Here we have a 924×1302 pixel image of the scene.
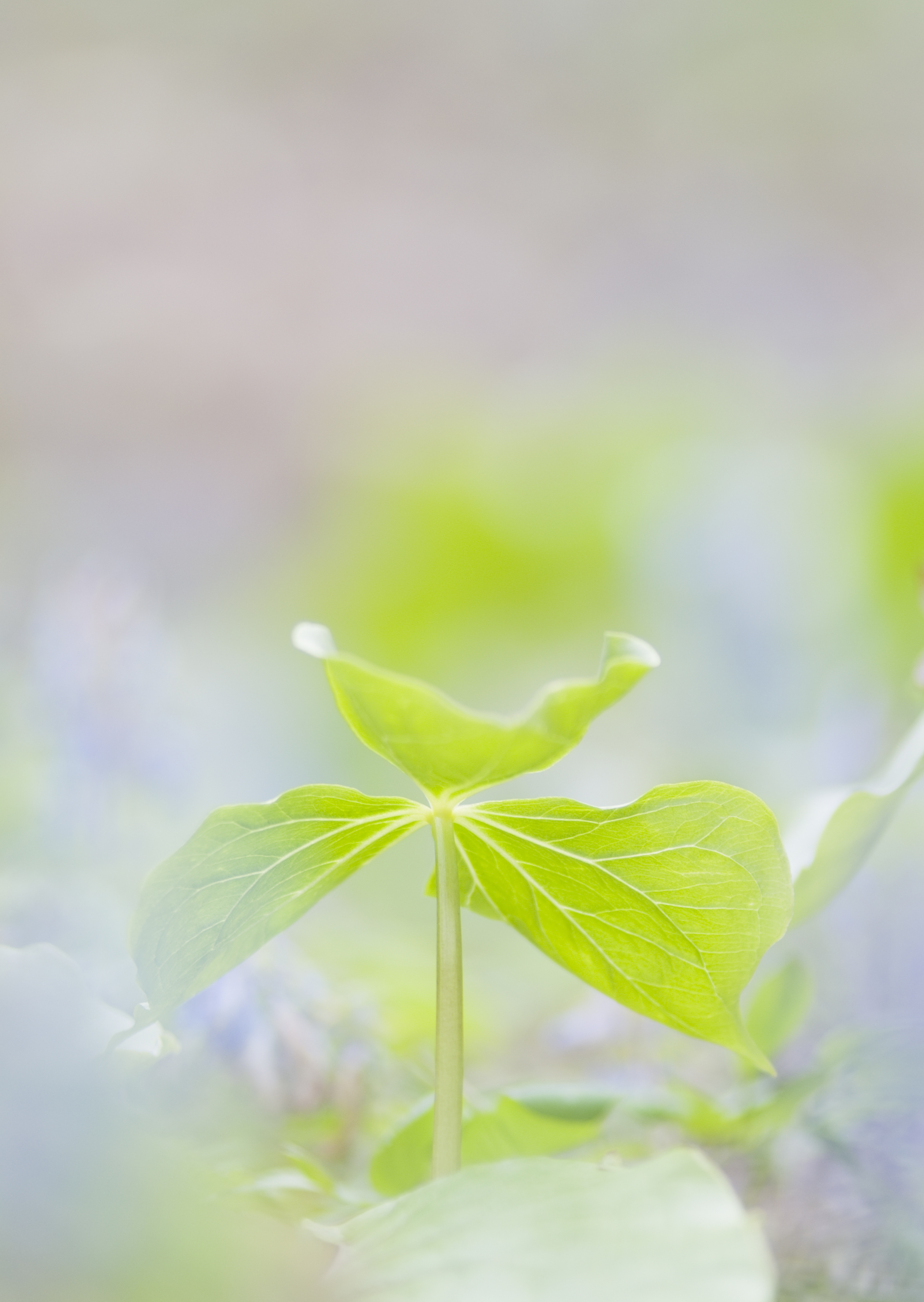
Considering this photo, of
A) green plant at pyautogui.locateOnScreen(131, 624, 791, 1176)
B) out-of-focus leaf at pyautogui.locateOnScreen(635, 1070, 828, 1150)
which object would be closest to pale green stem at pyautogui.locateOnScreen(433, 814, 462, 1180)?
green plant at pyautogui.locateOnScreen(131, 624, 791, 1176)

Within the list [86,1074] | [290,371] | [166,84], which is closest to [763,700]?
[86,1074]

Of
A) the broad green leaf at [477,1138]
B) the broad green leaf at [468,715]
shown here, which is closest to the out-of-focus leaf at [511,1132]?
the broad green leaf at [477,1138]

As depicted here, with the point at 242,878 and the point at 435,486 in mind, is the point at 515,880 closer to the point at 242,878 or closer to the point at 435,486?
the point at 242,878

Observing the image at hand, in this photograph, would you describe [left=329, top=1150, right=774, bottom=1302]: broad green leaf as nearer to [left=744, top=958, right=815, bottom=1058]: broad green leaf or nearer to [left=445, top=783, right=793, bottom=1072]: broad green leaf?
[left=445, top=783, right=793, bottom=1072]: broad green leaf

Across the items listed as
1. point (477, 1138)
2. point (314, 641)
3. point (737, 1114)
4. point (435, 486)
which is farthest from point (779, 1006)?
point (435, 486)

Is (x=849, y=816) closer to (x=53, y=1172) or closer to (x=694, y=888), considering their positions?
(x=694, y=888)

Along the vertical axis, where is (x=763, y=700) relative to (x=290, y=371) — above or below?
below

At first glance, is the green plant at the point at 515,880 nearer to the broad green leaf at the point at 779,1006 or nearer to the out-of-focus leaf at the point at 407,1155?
the out-of-focus leaf at the point at 407,1155
